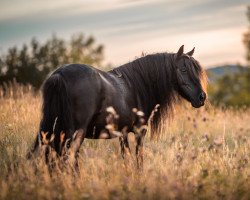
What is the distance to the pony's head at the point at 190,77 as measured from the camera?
24.2ft

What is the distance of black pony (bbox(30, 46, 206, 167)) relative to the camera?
615 cm

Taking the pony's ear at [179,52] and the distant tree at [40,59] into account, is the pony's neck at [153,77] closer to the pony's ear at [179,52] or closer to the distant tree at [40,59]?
the pony's ear at [179,52]

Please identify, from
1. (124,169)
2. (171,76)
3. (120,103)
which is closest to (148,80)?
(171,76)

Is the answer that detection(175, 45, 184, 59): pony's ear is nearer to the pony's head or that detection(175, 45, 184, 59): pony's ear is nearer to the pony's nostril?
the pony's head

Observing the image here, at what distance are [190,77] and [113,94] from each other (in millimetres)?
1395

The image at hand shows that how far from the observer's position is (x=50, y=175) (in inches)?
241

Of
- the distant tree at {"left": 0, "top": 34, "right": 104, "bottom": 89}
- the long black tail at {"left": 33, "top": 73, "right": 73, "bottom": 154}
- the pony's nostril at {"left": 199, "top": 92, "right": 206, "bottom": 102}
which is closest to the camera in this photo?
the long black tail at {"left": 33, "top": 73, "right": 73, "bottom": 154}

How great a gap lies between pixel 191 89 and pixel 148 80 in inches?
25.4

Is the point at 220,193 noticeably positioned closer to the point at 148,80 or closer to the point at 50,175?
the point at 50,175

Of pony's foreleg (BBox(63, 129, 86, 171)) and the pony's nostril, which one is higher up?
the pony's nostril

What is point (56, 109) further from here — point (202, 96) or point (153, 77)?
point (202, 96)

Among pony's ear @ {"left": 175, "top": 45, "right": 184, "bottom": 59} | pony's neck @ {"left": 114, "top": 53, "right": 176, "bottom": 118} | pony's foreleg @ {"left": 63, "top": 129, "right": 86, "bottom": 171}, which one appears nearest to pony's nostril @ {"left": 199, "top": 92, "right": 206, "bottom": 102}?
pony's neck @ {"left": 114, "top": 53, "right": 176, "bottom": 118}

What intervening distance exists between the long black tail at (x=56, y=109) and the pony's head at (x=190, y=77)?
207 centimetres

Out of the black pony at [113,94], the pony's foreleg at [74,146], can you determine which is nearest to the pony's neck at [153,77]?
the black pony at [113,94]
